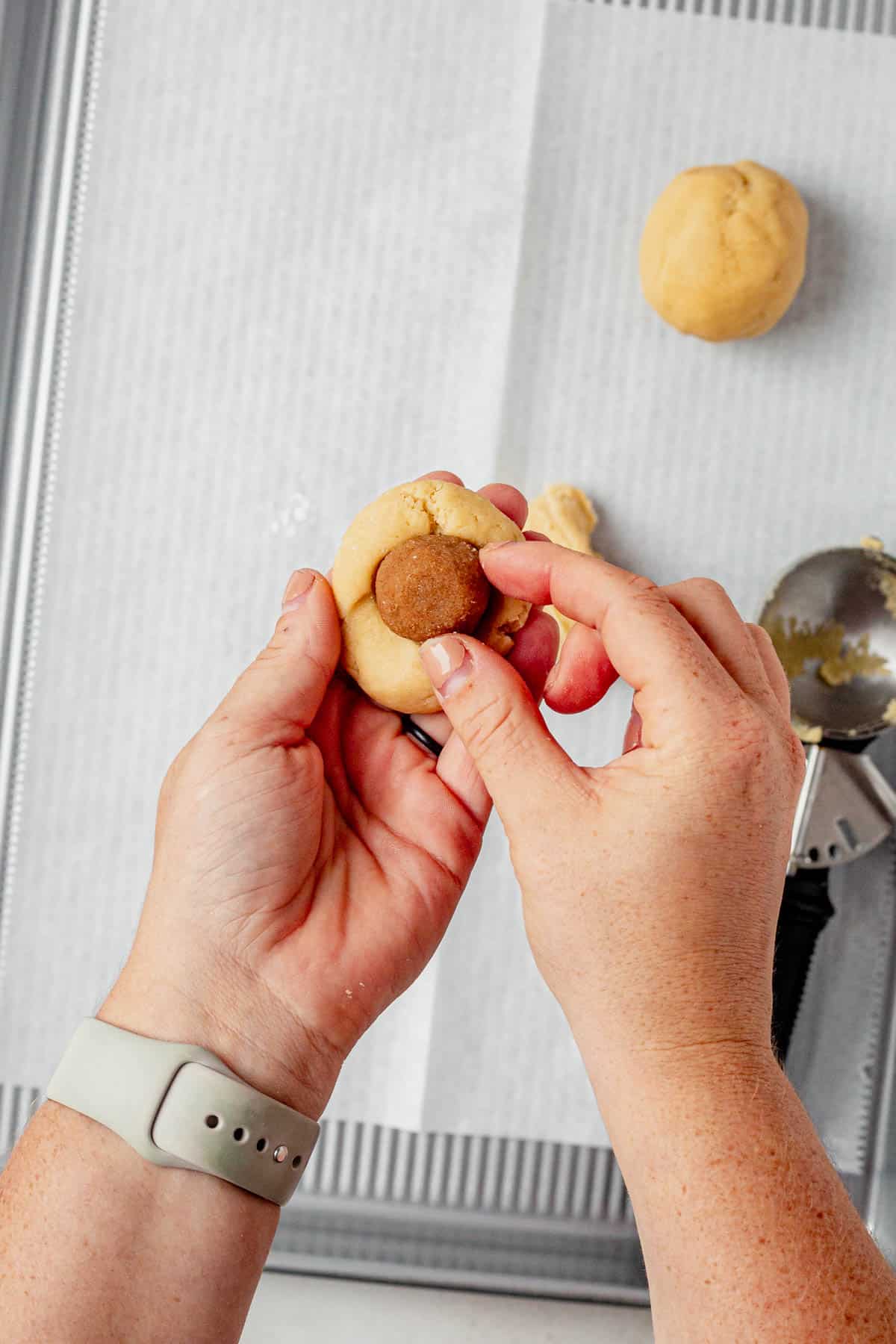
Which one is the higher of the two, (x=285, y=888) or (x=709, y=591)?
(x=709, y=591)

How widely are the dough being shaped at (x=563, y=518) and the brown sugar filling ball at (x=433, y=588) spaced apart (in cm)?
30

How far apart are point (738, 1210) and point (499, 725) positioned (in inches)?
9.7

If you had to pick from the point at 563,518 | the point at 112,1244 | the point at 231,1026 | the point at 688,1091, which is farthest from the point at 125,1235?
the point at 563,518

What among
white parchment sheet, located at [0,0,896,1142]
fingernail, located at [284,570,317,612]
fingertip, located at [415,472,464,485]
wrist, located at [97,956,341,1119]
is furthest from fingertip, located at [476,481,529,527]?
wrist, located at [97,956,341,1119]

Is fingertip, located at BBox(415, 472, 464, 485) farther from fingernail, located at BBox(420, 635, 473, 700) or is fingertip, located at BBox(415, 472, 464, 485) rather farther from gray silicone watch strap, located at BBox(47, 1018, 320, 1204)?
gray silicone watch strap, located at BBox(47, 1018, 320, 1204)

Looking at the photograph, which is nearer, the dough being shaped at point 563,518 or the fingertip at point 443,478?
the fingertip at point 443,478

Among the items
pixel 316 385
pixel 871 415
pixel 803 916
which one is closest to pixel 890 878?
pixel 803 916

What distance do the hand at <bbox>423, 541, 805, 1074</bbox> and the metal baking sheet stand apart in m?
0.53

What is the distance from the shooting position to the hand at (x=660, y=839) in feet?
1.57

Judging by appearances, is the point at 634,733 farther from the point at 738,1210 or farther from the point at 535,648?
the point at 738,1210

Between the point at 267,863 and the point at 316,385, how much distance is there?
541mm

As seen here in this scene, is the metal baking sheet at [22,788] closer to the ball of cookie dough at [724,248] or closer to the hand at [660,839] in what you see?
the ball of cookie dough at [724,248]

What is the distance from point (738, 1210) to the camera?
446 mm

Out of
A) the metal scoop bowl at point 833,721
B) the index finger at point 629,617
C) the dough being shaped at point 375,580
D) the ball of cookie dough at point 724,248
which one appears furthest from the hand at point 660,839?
the ball of cookie dough at point 724,248
